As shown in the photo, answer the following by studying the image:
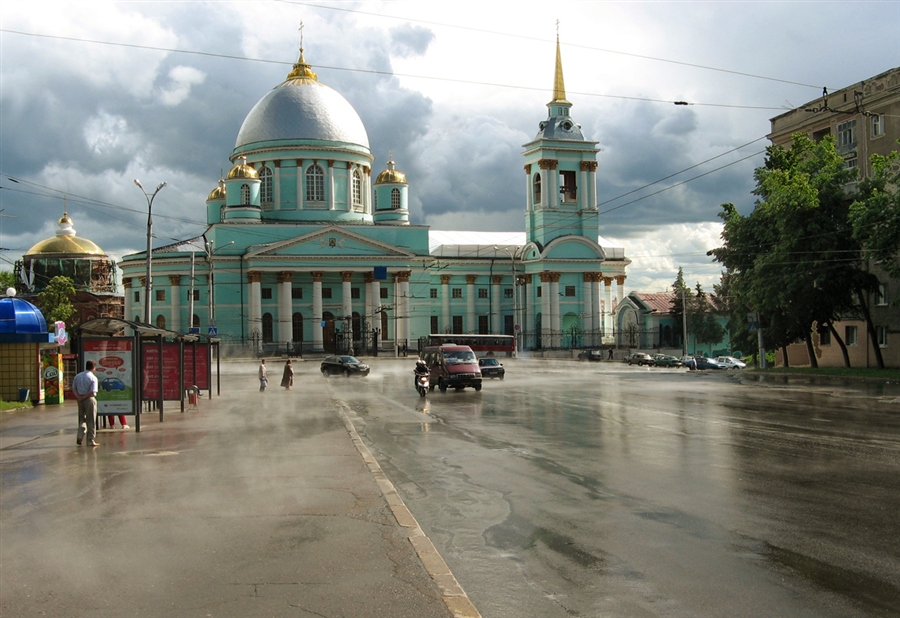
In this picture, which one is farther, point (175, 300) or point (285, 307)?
point (175, 300)

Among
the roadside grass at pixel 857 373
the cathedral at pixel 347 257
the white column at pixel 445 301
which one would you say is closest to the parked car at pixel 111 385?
the roadside grass at pixel 857 373

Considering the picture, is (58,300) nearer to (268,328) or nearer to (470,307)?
(268,328)

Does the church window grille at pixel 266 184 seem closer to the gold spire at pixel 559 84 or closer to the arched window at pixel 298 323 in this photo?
the arched window at pixel 298 323

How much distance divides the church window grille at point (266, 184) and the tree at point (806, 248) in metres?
50.4

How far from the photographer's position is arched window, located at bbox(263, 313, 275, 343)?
80.6 m

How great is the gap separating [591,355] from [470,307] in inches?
655

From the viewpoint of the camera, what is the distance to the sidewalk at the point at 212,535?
682 cm

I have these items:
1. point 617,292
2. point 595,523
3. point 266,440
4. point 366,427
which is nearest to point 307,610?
point 595,523

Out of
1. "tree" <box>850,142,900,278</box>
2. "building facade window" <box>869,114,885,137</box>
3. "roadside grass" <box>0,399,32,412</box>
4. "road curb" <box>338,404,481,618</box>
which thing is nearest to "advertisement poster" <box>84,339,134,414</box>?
"roadside grass" <box>0,399,32,412</box>

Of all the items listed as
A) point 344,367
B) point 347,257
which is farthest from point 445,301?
point 344,367

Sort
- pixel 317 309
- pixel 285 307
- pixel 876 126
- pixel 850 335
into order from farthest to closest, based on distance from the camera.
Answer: pixel 317 309, pixel 285 307, pixel 876 126, pixel 850 335

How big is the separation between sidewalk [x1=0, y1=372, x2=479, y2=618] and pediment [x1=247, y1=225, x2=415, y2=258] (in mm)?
62576

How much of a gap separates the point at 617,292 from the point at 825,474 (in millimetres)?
89672

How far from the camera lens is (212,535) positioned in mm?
8984
